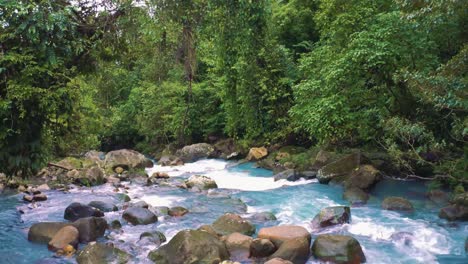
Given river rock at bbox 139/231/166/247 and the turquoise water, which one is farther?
river rock at bbox 139/231/166/247

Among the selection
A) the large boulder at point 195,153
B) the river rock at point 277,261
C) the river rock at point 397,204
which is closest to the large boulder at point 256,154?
the large boulder at point 195,153

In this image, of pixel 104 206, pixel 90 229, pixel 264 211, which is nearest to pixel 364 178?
pixel 264 211

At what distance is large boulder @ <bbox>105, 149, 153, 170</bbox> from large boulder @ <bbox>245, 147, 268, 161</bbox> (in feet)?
14.4

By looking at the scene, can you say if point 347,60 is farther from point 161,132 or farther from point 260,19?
point 161,132

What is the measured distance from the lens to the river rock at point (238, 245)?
256 inches

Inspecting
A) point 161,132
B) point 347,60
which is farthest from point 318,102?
point 161,132

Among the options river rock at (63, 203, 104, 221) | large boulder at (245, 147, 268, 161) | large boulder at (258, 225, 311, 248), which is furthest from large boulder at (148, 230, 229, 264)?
large boulder at (245, 147, 268, 161)

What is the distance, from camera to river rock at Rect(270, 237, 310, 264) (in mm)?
6215

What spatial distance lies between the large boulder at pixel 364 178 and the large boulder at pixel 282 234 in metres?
4.21

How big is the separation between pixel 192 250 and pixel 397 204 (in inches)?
199

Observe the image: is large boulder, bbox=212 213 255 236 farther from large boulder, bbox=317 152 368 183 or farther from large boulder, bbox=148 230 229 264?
large boulder, bbox=317 152 368 183

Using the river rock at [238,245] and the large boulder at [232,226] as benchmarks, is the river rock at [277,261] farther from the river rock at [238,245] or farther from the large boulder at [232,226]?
the large boulder at [232,226]

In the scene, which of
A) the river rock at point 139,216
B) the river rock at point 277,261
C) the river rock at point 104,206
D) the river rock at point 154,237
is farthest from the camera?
the river rock at point 104,206

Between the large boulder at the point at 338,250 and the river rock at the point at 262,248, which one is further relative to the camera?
the river rock at the point at 262,248
